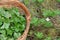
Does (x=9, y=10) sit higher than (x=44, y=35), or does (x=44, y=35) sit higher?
(x=9, y=10)

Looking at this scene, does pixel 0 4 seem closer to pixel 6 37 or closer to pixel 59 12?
pixel 6 37

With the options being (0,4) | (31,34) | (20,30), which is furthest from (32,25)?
(0,4)

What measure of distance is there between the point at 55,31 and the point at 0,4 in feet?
2.01

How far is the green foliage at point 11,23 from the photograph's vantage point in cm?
132

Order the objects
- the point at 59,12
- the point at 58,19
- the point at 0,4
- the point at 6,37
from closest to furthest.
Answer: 1. the point at 0,4
2. the point at 6,37
3. the point at 59,12
4. the point at 58,19

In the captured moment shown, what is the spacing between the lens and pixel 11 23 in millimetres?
1359

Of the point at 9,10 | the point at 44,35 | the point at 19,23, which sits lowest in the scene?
the point at 44,35

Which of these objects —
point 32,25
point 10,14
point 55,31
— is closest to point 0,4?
point 10,14

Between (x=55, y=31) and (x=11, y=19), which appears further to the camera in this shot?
(x=55, y=31)

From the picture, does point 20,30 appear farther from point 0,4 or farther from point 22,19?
point 0,4

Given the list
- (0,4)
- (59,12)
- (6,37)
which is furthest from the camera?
(59,12)

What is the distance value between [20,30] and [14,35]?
6 centimetres

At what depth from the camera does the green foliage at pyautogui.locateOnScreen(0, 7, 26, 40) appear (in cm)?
132

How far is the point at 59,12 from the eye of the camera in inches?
57.7
